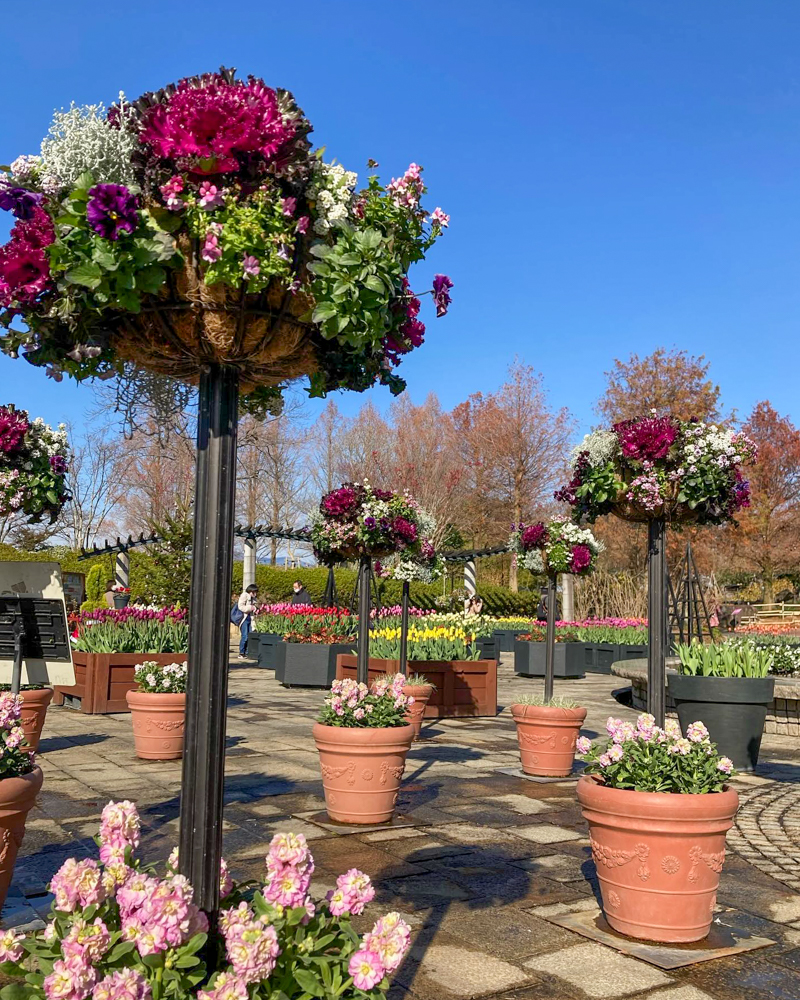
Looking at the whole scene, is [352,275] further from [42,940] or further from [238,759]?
[238,759]

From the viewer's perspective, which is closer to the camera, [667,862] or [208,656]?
[208,656]

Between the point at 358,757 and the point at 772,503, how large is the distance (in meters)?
35.8

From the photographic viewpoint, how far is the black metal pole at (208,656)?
7.88 ft

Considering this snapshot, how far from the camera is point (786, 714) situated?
10.5 metres

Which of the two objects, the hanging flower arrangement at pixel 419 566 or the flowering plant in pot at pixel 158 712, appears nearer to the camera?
the flowering plant in pot at pixel 158 712

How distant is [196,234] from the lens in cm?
227

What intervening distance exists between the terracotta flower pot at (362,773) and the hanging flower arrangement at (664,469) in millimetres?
2017

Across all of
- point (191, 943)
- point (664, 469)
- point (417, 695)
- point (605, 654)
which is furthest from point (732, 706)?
point (605, 654)

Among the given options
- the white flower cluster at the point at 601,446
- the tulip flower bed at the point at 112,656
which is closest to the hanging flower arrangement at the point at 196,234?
the white flower cluster at the point at 601,446

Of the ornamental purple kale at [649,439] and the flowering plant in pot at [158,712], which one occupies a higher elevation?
the ornamental purple kale at [649,439]

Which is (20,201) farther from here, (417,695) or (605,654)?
(605,654)

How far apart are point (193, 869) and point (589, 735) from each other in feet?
26.8

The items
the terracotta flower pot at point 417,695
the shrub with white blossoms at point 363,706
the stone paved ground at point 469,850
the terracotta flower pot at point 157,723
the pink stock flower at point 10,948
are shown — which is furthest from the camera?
the terracotta flower pot at point 417,695

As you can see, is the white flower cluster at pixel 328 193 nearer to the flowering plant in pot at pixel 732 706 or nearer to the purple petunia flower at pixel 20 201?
the purple petunia flower at pixel 20 201
